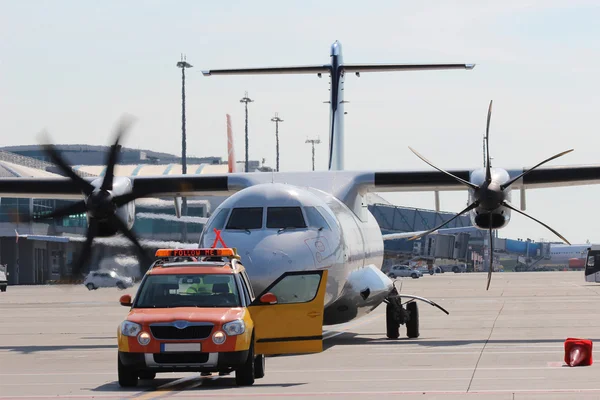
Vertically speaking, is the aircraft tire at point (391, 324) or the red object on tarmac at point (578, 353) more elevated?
the red object on tarmac at point (578, 353)

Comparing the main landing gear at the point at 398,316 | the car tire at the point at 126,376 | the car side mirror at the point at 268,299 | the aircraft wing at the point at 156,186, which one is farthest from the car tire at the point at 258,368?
the aircraft wing at the point at 156,186

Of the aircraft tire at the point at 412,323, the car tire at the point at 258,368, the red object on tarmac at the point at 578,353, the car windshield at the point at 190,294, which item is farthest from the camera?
the aircraft tire at the point at 412,323

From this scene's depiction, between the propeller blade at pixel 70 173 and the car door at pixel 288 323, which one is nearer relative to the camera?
the car door at pixel 288 323

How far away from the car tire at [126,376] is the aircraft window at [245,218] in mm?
5308

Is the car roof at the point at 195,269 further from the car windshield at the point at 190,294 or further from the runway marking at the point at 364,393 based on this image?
the runway marking at the point at 364,393

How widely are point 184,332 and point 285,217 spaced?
18.4ft

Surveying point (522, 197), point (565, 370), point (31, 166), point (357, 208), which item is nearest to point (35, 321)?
point (357, 208)

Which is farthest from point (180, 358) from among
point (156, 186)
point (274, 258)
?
point (156, 186)

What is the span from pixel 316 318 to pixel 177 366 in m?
2.60

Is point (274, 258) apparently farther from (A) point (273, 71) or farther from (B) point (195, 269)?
(A) point (273, 71)

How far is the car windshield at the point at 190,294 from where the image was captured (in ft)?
47.2

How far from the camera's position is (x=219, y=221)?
62.0 ft

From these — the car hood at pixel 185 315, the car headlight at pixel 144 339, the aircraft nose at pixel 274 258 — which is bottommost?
the car headlight at pixel 144 339

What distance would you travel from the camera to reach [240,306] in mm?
14250
